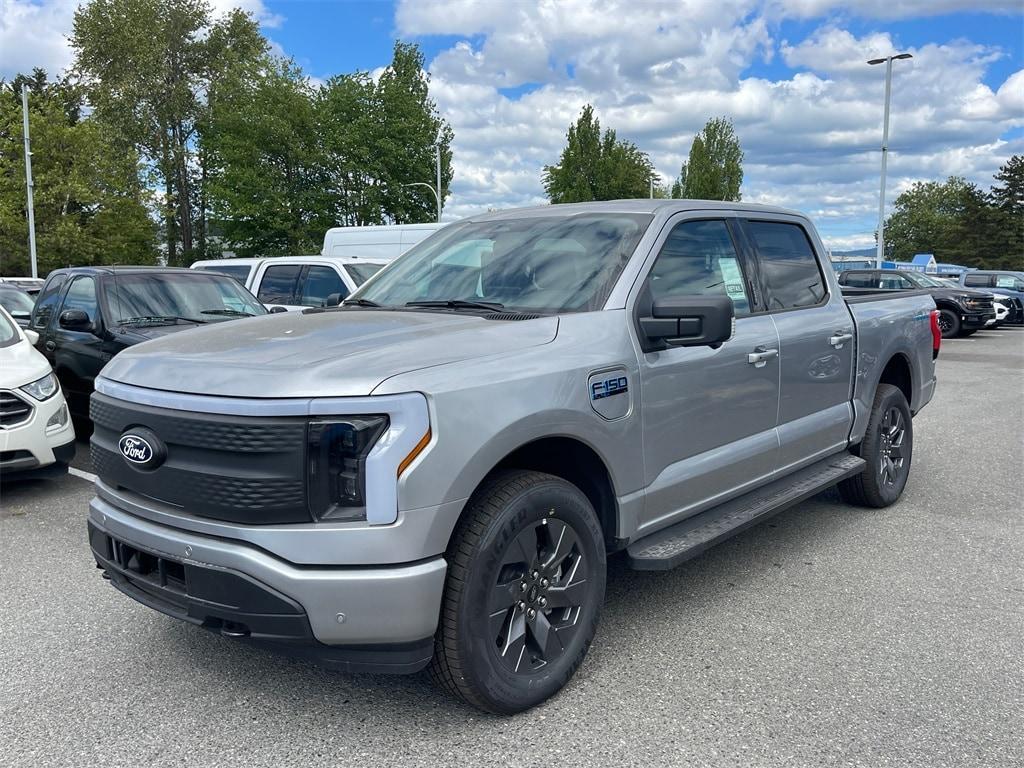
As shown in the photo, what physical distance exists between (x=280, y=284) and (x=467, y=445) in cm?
963

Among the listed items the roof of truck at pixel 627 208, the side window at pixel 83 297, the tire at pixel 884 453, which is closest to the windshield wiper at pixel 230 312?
the side window at pixel 83 297

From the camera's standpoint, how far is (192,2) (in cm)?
4488

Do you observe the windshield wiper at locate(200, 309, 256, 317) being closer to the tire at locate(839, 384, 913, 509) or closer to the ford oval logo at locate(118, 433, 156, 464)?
the ford oval logo at locate(118, 433, 156, 464)

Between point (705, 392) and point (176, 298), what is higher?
point (176, 298)

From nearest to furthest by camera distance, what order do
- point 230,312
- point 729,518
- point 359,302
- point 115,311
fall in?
point 729,518 → point 359,302 → point 115,311 → point 230,312

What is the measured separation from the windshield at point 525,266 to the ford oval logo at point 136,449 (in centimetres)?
143

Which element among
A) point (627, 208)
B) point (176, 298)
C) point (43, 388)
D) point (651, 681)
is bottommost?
point (651, 681)

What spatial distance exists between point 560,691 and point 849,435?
9.40ft

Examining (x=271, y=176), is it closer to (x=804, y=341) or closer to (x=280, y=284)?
(x=280, y=284)

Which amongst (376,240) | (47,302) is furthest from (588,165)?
(47,302)

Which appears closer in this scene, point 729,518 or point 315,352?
point 315,352

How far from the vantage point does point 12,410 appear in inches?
234

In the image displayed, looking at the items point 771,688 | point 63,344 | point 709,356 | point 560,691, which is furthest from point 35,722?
→ point 63,344

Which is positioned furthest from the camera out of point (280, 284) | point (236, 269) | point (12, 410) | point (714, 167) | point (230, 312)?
point (714, 167)
